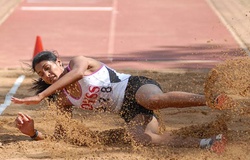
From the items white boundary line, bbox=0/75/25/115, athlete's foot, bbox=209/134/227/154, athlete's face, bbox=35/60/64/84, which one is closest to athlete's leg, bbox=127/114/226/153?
athlete's foot, bbox=209/134/227/154

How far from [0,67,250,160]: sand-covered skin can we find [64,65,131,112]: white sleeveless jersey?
1.05ft

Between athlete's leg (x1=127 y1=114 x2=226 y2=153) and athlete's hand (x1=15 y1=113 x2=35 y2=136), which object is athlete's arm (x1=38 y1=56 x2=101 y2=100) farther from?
athlete's leg (x1=127 y1=114 x2=226 y2=153)

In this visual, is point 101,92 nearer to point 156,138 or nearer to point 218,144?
point 156,138

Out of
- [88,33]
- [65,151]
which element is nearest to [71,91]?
[65,151]

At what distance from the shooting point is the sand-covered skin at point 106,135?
6102 mm

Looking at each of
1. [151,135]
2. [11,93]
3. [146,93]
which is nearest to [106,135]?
[151,135]

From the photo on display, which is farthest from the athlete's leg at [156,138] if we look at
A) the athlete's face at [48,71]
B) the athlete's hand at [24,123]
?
the athlete's hand at [24,123]

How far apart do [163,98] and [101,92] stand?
0.64 m

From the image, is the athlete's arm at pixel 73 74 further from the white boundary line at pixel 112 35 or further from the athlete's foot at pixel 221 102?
the white boundary line at pixel 112 35

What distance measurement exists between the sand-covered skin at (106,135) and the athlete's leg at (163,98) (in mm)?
190

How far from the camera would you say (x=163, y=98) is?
20.2 feet

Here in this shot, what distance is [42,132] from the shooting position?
7.23 m

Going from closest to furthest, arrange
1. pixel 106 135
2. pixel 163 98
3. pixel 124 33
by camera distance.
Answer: pixel 163 98
pixel 106 135
pixel 124 33

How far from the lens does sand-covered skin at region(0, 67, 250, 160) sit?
20.0ft
